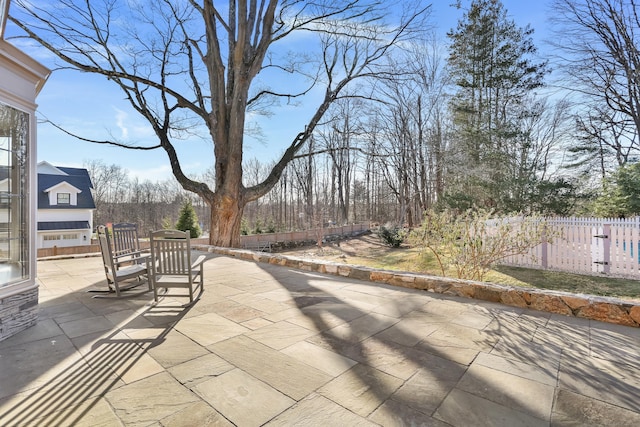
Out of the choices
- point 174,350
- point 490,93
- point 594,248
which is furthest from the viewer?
point 490,93

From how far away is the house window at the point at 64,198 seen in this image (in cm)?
1666

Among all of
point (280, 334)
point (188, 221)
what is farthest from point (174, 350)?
point (188, 221)

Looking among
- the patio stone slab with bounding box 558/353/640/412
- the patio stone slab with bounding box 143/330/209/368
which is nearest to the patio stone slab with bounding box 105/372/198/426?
the patio stone slab with bounding box 143/330/209/368

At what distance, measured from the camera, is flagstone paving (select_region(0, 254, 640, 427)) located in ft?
5.15

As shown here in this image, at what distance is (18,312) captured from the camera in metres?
2.69

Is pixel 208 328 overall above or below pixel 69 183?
below

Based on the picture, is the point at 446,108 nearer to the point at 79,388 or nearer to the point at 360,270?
the point at 360,270

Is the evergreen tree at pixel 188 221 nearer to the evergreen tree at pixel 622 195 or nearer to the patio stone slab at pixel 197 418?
the patio stone slab at pixel 197 418

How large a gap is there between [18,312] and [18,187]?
1175 mm

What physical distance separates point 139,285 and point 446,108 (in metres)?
16.1

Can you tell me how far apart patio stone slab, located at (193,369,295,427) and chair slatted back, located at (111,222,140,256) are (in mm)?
3036

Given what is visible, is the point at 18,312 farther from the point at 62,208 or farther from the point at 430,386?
the point at 62,208

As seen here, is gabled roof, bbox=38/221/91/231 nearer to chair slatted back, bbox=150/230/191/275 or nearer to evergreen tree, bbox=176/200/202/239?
evergreen tree, bbox=176/200/202/239

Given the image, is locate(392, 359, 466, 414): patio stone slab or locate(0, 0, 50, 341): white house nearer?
locate(392, 359, 466, 414): patio stone slab
